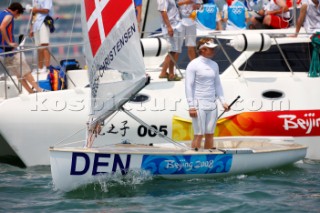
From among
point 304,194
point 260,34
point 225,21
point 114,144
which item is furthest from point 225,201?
point 225,21

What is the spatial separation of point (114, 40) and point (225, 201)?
2.43m

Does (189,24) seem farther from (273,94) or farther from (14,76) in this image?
(14,76)

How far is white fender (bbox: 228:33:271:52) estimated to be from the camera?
49.7ft

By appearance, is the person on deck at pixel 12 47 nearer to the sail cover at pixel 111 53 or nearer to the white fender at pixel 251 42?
the sail cover at pixel 111 53

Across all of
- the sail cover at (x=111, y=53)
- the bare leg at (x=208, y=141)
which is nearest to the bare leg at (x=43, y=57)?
the sail cover at (x=111, y=53)

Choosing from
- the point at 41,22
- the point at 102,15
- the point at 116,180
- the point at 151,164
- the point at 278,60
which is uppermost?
the point at 41,22

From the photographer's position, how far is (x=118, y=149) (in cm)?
1320

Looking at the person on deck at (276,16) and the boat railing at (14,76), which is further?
the person on deck at (276,16)

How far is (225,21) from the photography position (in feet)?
62.4

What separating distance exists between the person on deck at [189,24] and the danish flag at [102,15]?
2821 millimetres

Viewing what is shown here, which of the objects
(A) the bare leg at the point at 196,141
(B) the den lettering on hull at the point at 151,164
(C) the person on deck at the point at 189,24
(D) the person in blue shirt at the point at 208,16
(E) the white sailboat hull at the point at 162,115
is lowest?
(B) the den lettering on hull at the point at 151,164

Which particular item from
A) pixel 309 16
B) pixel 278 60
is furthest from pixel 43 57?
pixel 309 16

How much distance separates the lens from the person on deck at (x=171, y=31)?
15.5 meters

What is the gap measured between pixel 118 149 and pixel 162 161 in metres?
0.57
